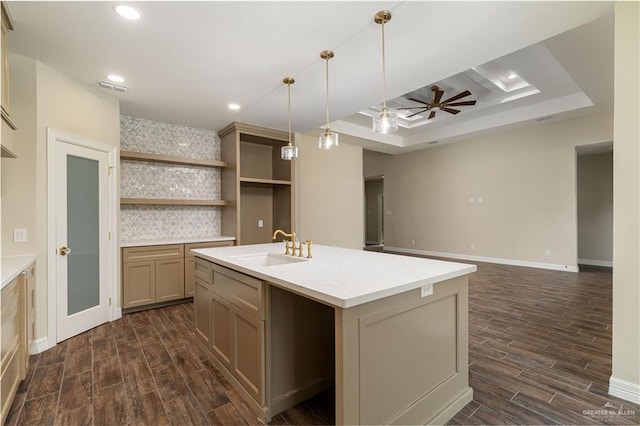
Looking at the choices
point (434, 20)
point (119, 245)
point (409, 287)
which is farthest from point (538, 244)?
point (119, 245)

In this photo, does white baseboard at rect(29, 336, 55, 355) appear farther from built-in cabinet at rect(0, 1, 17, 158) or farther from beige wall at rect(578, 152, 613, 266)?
beige wall at rect(578, 152, 613, 266)

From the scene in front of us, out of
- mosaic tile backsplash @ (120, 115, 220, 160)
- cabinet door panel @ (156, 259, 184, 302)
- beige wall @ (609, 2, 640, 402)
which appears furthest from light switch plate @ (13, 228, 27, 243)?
beige wall @ (609, 2, 640, 402)

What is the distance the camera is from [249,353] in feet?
6.48

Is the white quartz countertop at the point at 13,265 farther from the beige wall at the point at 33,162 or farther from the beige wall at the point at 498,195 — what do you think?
the beige wall at the point at 498,195

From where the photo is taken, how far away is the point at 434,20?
2.31 metres

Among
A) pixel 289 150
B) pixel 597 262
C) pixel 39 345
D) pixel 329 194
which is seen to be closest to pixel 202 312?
pixel 39 345

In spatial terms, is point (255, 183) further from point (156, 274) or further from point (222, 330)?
point (222, 330)

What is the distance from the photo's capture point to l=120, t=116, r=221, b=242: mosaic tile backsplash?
4.42 meters

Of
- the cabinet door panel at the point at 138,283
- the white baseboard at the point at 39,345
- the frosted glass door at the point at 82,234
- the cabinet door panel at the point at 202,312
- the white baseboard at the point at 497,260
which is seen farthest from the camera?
the white baseboard at the point at 497,260

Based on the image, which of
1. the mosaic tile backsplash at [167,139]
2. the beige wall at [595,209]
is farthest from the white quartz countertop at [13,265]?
the beige wall at [595,209]

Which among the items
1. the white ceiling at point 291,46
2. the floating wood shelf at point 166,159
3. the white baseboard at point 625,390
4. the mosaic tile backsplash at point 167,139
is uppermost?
the white ceiling at point 291,46

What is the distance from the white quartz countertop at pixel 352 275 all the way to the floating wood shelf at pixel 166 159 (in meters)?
2.57

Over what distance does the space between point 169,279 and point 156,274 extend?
0.60 feet

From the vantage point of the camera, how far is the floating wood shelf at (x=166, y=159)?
4.09m
